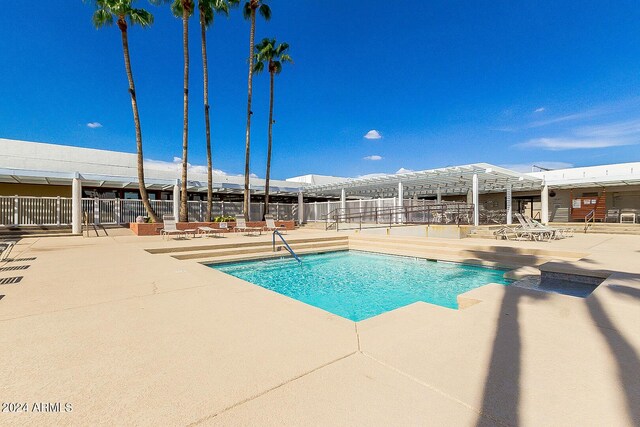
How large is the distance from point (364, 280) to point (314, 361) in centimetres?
543

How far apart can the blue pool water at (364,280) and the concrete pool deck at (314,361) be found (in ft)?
6.81

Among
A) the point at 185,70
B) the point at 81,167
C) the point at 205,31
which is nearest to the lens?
the point at 185,70

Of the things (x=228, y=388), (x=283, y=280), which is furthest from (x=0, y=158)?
(x=228, y=388)

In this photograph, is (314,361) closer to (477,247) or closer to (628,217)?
(477,247)

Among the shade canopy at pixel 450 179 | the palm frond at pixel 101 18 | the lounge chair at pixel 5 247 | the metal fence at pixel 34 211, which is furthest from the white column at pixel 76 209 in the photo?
the shade canopy at pixel 450 179

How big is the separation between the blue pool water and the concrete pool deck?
2074 mm

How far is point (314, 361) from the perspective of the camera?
2365mm

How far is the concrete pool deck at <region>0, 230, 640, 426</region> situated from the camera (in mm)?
1749

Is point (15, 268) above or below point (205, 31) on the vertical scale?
below

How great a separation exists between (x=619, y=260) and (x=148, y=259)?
35.6 ft

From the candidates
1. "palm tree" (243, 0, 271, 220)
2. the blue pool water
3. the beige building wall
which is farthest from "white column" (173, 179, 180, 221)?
the blue pool water

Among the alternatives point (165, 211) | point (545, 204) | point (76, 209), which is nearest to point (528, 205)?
point (545, 204)

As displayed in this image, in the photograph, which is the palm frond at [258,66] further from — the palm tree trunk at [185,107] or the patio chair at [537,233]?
the patio chair at [537,233]

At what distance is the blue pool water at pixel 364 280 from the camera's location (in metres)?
6.04
